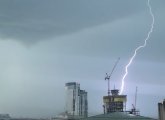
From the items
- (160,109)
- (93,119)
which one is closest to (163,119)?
(160,109)

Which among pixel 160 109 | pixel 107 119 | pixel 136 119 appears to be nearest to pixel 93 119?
pixel 107 119

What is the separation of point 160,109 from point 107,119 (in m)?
108

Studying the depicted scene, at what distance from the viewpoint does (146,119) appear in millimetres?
179375

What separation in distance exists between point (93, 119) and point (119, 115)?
A: 14879 mm

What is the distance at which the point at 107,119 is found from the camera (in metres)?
175

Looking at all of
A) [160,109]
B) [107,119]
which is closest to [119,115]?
[107,119]

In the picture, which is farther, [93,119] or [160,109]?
[93,119]

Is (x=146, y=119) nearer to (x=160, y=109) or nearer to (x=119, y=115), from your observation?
(x=119, y=115)

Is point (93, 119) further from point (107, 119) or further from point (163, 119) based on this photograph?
point (163, 119)

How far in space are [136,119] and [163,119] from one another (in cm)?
11047

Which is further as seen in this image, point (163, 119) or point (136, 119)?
point (136, 119)

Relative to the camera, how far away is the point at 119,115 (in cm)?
18212

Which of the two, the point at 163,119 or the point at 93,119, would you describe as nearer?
the point at 163,119

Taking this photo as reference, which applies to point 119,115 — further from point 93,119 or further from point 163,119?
point 163,119
